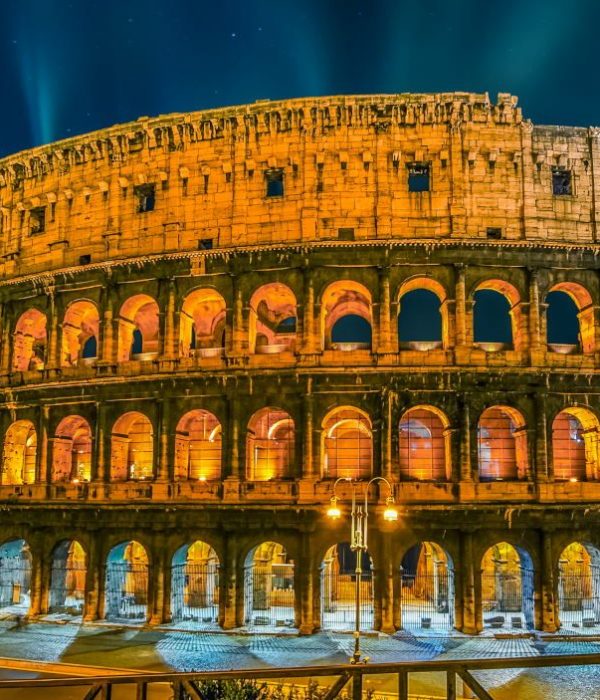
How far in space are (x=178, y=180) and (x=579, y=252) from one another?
46.2 ft

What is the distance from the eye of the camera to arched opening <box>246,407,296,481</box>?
→ 81.4ft

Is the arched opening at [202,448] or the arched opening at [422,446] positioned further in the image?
the arched opening at [202,448]

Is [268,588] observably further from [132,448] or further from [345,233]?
[345,233]

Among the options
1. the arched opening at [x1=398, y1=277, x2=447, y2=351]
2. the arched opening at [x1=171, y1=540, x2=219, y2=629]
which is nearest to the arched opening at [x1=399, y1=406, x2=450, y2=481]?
the arched opening at [x1=171, y1=540, x2=219, y2=629]

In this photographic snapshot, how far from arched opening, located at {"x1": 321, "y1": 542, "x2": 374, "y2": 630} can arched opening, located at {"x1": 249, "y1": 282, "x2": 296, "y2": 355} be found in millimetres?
7716

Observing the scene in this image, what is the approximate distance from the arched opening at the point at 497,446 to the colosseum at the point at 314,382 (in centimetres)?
7

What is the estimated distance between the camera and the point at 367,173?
24.2 m

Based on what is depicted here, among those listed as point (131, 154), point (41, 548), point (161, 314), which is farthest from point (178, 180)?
point (41, 548)

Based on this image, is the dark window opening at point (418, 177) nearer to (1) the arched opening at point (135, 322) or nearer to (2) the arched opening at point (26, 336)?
(1) the arched opening at point (135, 322)

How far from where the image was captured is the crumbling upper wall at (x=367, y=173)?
78.5 feet

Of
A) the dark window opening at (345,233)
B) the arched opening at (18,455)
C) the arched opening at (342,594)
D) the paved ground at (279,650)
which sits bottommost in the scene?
the paved ground at (279,650)

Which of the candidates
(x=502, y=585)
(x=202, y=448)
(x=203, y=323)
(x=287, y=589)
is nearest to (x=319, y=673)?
(x=202, y=448)

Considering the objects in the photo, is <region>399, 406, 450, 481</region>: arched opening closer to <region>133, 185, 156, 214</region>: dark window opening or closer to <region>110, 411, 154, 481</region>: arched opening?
<region>110, 411, 154, 481</region>: arched opening

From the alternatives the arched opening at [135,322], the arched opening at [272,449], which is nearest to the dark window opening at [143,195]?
the arched opening at [135,322]
